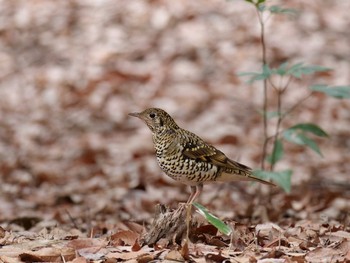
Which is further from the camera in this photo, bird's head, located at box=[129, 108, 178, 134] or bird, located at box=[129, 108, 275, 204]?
bird's head, located at box=[129, 108, 178, 134]

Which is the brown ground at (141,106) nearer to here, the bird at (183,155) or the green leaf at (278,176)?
the green leaf at (278,176)

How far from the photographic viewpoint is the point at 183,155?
5.51 m

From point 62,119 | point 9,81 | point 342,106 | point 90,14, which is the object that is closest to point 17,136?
point 62,119

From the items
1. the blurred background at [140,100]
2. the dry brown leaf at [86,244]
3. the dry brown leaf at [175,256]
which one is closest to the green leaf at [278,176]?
the blurred background at [140,100]

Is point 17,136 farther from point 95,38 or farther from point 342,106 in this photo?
point 342,106

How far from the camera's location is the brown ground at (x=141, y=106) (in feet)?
28.2

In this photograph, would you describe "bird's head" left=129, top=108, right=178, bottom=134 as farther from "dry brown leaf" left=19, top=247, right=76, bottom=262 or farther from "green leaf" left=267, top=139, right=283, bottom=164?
"green leaf" left=267, top=139, right=283, bottom=164

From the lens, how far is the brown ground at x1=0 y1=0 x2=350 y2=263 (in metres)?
8.61

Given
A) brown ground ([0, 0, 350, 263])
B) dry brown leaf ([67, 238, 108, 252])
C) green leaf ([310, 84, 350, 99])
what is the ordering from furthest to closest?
brown ground ([0, 0, 350, 263]) → green leaf ([310, 84, 350, 99]) → dry brown leaf ([67, 238, 108, 252])

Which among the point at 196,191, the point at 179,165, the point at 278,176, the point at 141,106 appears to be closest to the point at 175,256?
the point at 179,165

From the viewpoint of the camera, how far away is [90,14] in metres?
14.4

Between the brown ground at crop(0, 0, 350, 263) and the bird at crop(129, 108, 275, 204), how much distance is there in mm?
518

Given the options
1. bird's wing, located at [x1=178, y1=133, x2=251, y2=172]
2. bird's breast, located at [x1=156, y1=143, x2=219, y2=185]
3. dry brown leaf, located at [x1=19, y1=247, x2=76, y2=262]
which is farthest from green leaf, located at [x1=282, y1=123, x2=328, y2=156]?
dry brown leaf, located at [x1=19, y1=247, x2=76, y2=262]

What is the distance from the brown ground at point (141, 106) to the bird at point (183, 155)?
0.52 meters
